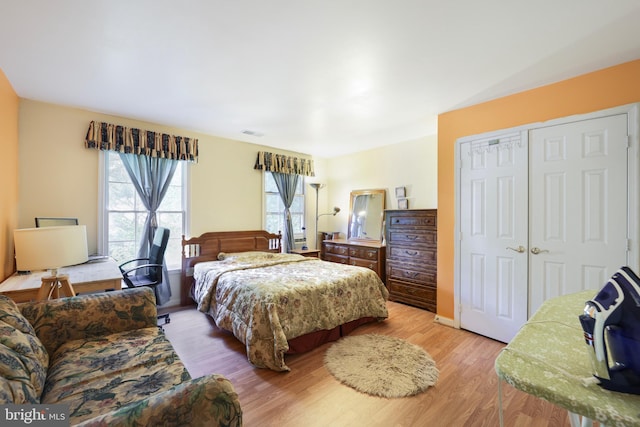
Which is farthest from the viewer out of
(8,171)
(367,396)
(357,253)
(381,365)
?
(357,253)

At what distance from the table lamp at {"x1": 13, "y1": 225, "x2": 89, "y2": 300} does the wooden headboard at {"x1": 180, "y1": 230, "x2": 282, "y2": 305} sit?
1945mm

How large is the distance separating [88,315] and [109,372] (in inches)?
24.5

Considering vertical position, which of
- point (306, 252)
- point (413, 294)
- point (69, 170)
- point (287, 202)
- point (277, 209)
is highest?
point (69, 170)

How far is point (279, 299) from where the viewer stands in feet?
8.02

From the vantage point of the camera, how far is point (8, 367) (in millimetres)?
1039

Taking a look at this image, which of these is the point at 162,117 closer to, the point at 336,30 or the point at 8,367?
the point at 336,30

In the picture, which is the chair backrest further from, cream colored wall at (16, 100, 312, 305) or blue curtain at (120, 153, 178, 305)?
cream colored wall at (16, 100, 312, 305)

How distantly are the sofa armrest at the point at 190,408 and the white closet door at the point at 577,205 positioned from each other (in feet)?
9.66

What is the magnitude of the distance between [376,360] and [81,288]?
2.62 m

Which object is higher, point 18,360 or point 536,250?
point 536,250

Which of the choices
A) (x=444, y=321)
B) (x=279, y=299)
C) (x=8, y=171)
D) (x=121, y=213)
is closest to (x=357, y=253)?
(x=444, y=321)

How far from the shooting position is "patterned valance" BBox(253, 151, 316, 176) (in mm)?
4812

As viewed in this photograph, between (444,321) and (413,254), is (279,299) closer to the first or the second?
(444,321)

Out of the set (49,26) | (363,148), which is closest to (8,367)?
(49,26)
